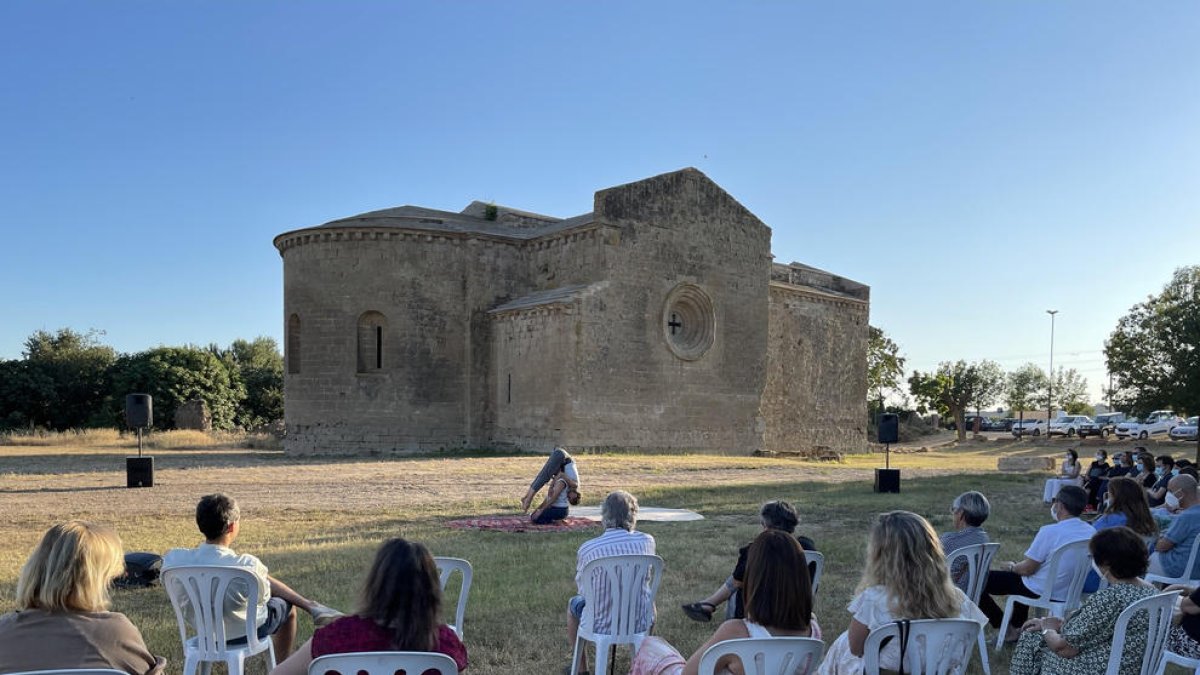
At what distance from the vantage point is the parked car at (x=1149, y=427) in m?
42.0

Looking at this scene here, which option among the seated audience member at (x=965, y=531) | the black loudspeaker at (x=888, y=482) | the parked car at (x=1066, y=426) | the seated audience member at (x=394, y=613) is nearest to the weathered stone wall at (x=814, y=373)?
the black loudspeaker at (x=888, y=482)

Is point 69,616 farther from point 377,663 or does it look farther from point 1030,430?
point 1030,430

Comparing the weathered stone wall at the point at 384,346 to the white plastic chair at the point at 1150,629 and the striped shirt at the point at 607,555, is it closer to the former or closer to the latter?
the striped shirt at the point at 607,555

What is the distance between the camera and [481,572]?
24.3 ft

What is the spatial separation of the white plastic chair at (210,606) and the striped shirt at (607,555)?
1.73 m

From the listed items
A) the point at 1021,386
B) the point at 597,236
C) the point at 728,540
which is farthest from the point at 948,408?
the point at 728,540

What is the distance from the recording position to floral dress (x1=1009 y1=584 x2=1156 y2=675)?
3.55 m

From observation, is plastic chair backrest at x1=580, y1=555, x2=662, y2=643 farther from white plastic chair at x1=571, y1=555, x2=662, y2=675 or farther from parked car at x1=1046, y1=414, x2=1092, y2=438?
parked car at x1=1046, y1=414, x2=1092, y2=438

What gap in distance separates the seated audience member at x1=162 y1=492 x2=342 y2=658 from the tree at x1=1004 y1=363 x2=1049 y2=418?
78656 mm

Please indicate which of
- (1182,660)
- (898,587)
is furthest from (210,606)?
(1182,660)

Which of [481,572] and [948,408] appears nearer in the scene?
[481,572]

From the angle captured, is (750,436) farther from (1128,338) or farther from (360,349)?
(1128,338)

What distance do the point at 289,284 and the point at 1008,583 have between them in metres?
22.3

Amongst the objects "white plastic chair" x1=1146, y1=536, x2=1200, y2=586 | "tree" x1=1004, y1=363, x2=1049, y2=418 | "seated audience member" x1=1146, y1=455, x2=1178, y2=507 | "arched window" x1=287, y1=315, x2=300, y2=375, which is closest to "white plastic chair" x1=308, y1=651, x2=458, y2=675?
"white plastic chair" x1=1146, y1=536, x2=1200, y2=586
